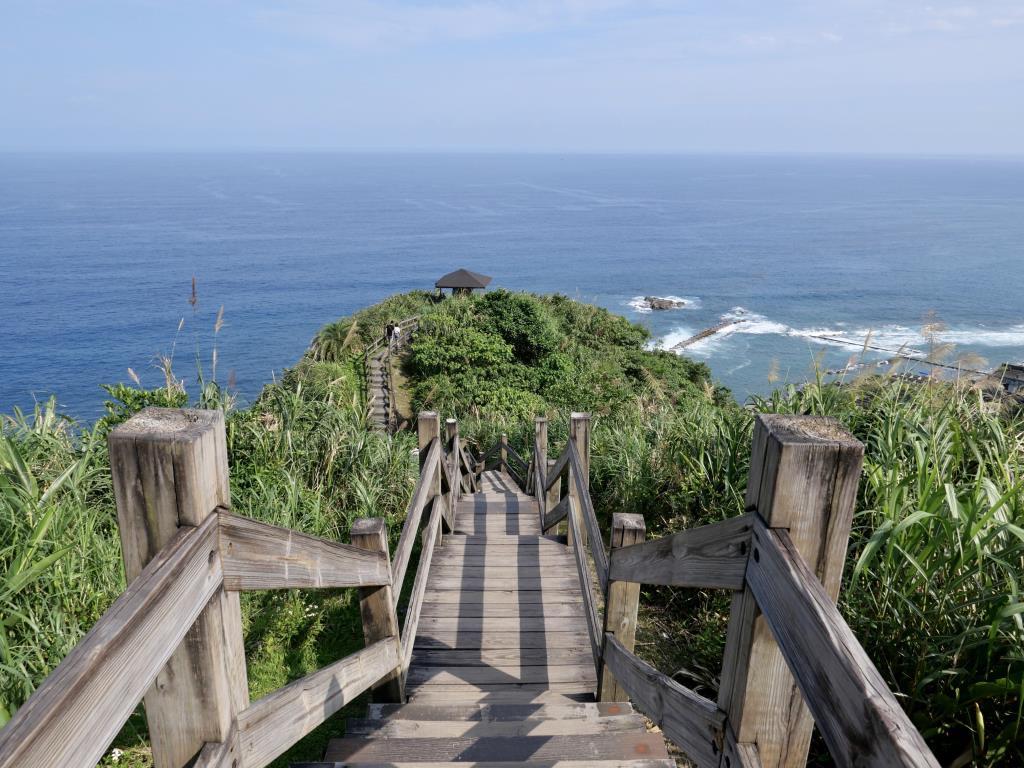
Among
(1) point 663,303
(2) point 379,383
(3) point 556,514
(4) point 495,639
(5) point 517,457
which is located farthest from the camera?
(1) point 663,303

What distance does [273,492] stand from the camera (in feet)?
16.0

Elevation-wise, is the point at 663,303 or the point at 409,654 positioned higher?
the point at 409,654

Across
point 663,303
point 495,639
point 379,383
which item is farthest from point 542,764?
point 663,303

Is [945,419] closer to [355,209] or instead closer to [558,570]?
[558,570]

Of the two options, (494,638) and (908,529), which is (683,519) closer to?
(494,638)

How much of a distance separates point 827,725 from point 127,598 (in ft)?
4.01

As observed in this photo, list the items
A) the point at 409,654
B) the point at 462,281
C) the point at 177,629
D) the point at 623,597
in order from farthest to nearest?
the point at 462,281 → the point at 409,654 → the point at 623,597 → the point at 177,629

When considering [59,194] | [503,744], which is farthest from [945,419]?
[59,194]

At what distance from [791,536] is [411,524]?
2.38m

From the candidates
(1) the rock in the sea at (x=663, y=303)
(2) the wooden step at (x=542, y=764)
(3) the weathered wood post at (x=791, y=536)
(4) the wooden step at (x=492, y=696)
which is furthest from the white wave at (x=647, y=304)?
(3) the weathered wood post at (x=791, y=536)

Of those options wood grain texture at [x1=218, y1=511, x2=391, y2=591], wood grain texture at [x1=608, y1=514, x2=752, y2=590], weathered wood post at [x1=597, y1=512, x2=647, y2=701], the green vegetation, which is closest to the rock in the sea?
the green vegetation

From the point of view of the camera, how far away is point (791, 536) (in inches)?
56.5

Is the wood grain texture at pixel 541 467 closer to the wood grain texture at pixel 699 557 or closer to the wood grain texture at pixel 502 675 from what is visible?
the wood grain texture at pixel 502 675

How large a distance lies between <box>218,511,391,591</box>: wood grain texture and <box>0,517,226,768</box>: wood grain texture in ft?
0.32
